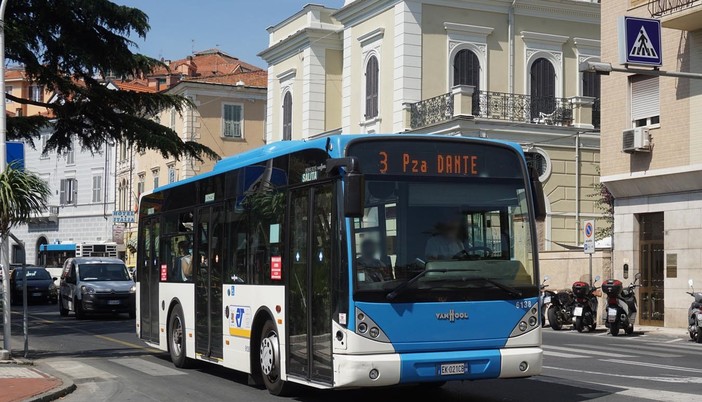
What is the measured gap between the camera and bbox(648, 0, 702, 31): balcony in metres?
25.0

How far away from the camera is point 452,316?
10883 millimetres

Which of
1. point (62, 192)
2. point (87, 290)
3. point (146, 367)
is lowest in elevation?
point (146, 367)

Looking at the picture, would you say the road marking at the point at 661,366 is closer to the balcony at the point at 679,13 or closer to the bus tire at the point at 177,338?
the bus tire at the point at 177,338

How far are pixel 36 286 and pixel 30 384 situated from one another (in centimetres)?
3227

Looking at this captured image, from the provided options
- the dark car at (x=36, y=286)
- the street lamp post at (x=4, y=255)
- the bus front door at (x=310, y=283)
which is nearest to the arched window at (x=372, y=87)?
the dark car at (x=36, y=286)

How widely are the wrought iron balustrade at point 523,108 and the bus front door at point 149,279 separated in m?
20.1

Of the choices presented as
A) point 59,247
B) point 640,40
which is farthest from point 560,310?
point 59,247

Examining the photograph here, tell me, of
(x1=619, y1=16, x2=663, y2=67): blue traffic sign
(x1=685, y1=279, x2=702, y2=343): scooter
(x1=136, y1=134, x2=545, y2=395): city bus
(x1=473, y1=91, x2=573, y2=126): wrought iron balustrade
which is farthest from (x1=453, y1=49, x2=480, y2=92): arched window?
(x1=136, y1=134, x2=545, y2=395): city bus

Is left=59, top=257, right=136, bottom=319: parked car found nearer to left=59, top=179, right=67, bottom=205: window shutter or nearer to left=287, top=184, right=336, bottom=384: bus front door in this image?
left=287, top=184, right=336, bottom=384: bus front door

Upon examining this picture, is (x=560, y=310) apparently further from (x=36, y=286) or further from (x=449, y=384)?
(x=36, y=286)

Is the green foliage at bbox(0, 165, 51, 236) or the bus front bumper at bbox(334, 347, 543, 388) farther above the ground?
the green foliage at bbox(0, 165, 51, 236)

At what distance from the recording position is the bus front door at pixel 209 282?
14.5 meters

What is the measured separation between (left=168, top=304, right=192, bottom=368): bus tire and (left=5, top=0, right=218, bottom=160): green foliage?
1185 cm

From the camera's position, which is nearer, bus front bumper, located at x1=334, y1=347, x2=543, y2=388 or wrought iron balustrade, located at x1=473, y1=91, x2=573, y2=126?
bus front bumper, located at x1=334, y1=347, x2=543, y2=388
